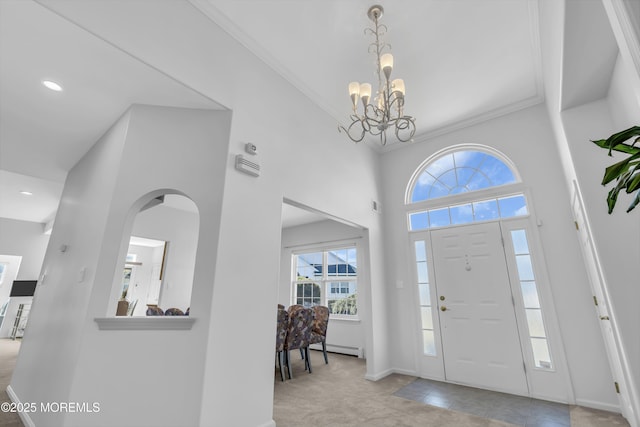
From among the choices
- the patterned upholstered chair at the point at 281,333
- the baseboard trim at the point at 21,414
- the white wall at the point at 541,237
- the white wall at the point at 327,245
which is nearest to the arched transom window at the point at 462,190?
the white wall at the point at 541,237

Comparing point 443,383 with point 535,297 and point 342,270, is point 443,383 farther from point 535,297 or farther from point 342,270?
point 342,270

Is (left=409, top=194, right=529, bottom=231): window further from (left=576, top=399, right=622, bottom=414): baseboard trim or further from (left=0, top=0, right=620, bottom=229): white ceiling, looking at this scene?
(left=576, top=399, right=622, bottom=414): baseboard trim

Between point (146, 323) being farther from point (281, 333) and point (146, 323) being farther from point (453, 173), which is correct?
point (453, 173)

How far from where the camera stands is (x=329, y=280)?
6.55 metres

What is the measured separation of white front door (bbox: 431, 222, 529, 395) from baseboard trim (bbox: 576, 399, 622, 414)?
503 mm

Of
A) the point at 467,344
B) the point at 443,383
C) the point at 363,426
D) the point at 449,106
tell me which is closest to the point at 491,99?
the point at 449,106

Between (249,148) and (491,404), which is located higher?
(249,148)

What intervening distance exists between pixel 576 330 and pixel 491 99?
3.08m

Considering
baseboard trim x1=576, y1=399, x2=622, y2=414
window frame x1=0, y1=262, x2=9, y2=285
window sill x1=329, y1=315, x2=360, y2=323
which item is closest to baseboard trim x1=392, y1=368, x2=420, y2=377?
window sill x1=329, y1=315, x2=360, y2=323

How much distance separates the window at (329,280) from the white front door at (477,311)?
2391 mm

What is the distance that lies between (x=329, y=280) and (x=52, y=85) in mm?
5539

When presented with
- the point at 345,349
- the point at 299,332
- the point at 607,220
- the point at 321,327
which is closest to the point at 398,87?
the point at 607,220

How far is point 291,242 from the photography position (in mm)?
7312

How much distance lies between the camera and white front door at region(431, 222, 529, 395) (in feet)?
11.6
